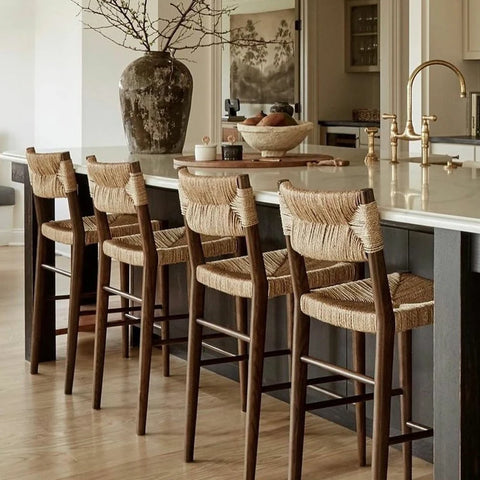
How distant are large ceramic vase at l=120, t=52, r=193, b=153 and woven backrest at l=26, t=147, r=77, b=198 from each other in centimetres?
61

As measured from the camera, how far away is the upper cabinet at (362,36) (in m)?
9.67

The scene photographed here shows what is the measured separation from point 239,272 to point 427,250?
24.8 inches

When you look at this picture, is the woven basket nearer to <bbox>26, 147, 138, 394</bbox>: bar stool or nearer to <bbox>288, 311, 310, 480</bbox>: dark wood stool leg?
<bbox>26, 147, 138, 394</bbox>: bar stool

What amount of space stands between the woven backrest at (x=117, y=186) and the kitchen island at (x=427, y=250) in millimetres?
116

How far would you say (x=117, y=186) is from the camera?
3961 millimetres

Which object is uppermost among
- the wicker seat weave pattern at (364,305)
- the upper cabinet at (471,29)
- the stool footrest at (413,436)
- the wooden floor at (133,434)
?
the upper cabinet at (471,29)

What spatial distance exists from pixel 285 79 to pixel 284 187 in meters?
7.44

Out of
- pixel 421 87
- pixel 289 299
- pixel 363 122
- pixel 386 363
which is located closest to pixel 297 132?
pixel 289 299

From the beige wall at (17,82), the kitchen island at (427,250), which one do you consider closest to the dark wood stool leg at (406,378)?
the kitchen island at (427,250)

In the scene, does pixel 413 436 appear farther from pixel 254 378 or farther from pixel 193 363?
pixel 193 363

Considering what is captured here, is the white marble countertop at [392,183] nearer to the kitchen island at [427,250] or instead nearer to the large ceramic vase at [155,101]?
the kitchen island at [427,250]

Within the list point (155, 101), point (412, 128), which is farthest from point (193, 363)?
point (155, 101)

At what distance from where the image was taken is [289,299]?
12.6ft

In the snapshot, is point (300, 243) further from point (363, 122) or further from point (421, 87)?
point (363, 122)
